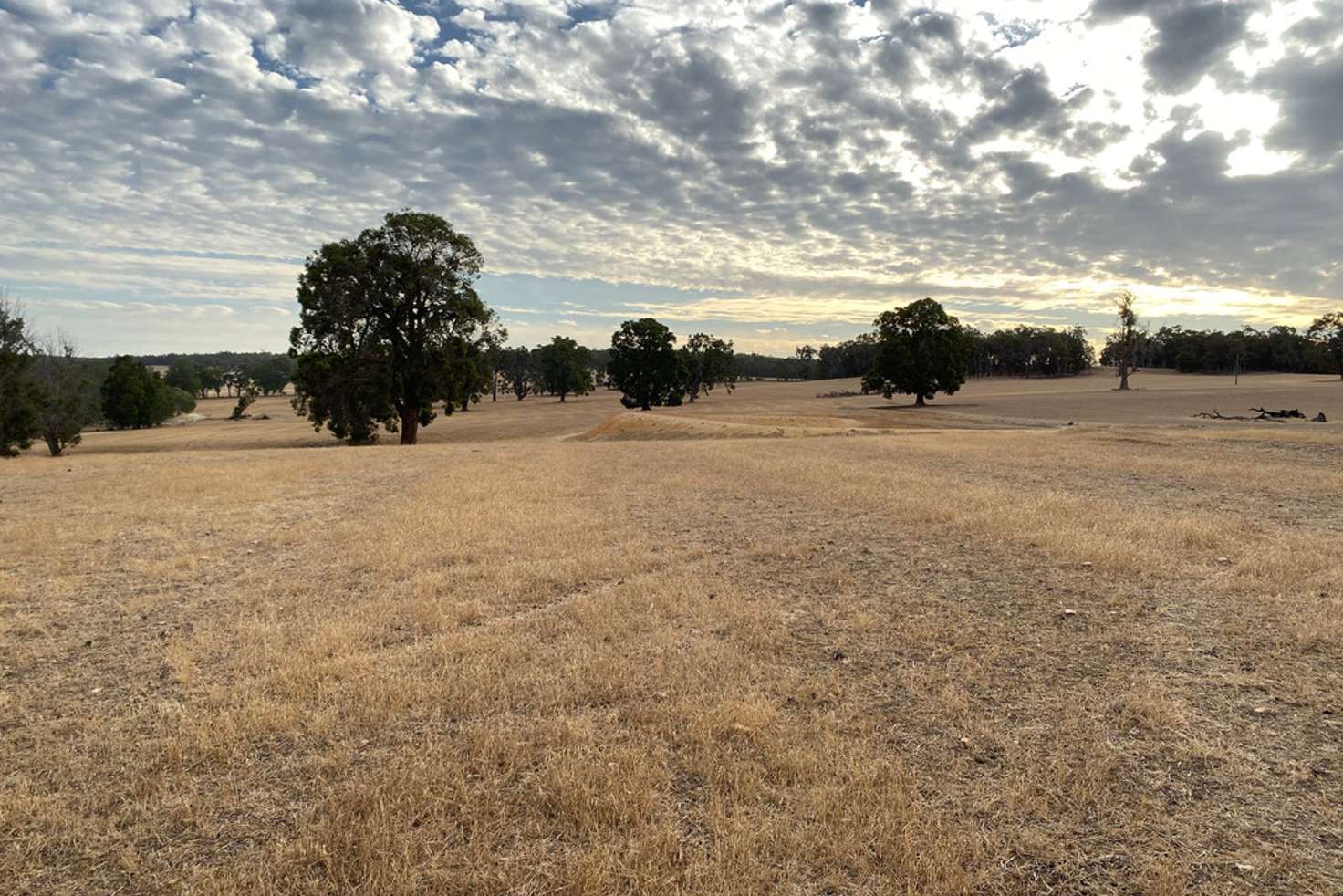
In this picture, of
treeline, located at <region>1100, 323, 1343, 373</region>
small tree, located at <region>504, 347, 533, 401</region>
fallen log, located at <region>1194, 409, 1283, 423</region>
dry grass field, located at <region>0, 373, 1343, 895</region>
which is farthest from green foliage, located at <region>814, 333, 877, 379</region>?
dry grass field, located at <region>0, 373, 1343, 895</region>

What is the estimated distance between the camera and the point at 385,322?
42.6 metres

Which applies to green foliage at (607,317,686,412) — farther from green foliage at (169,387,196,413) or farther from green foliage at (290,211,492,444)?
green foliage at (169,387,196,413)

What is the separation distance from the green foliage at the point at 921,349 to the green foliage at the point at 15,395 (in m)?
75.0

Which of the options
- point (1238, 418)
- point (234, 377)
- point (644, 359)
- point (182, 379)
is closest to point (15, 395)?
point (644, 359)

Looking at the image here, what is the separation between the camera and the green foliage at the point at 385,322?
1612 inches

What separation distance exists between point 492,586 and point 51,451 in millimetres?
63446

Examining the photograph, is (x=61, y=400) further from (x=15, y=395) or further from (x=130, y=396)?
(x=130, y=396)

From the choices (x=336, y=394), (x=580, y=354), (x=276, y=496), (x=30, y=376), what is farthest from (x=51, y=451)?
(x=580, y=354)

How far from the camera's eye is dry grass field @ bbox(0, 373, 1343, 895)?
3.94 meters

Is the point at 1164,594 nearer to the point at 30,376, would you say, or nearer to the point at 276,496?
the point at 276,496

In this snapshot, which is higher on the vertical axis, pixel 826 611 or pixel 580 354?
pixel 580 354

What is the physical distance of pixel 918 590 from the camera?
902 centimetres

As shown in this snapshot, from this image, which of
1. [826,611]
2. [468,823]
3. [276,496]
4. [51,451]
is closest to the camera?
[468,823]

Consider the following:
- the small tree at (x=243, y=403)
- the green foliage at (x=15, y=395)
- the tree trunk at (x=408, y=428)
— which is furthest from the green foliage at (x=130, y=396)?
the tree trunk at (x=408, y=428)
